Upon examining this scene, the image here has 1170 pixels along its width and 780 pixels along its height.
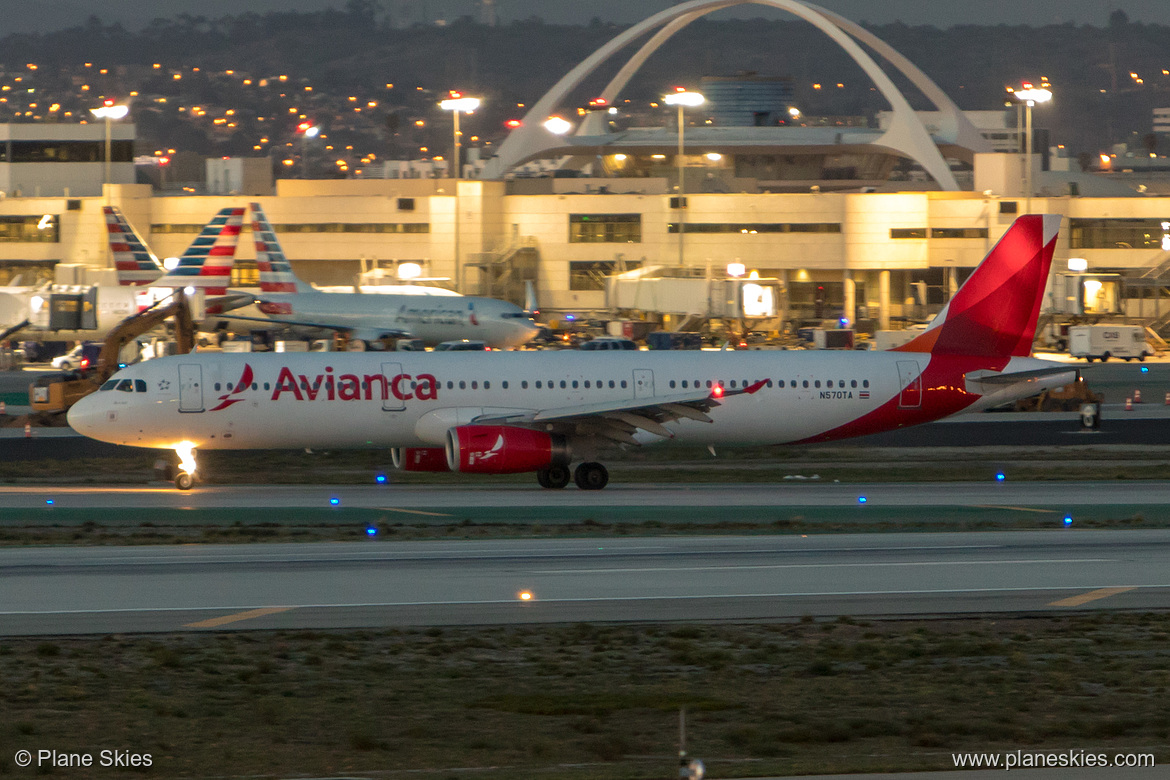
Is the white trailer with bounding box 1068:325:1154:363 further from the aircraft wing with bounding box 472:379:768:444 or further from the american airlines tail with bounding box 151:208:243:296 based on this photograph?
the aircraft wing with bounding box 472:379:768:444

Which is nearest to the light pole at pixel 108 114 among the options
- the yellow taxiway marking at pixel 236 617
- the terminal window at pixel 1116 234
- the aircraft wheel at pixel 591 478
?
the terminal window at pixel 1116 234

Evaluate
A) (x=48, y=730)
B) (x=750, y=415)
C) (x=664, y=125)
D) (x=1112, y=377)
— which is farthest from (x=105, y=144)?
(x=48, y=730)

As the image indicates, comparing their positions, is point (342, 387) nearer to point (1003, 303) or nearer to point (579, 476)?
point (579, 476)

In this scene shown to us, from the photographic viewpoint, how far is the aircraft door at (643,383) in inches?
1474

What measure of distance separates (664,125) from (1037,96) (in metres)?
41.6

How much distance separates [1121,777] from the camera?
12.0 meters

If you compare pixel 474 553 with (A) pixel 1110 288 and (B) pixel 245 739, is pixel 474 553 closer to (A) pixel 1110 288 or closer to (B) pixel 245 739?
(B) pixel 245 739

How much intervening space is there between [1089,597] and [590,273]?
283 feet

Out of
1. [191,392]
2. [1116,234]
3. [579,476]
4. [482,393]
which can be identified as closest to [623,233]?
[1116,234]

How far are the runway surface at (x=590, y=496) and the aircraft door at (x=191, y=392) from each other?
6.61ft

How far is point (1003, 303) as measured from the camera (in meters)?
39.3

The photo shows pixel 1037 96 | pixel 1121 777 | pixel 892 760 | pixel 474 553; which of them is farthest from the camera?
pixel 1037 96

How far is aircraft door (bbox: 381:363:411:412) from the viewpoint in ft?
118

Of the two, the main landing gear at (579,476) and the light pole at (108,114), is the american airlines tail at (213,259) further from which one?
the main landing gear at (579,476)
